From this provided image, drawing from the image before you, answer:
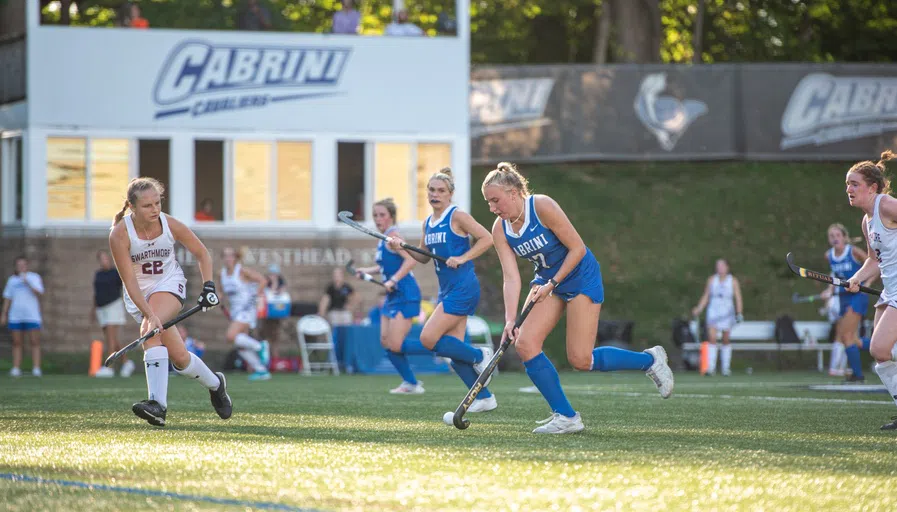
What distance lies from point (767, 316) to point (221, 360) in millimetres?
11035

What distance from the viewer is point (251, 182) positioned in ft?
79.5

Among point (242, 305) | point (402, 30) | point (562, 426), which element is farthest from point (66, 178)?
point (562, 426)

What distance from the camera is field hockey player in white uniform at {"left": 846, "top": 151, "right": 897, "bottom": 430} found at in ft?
30.1

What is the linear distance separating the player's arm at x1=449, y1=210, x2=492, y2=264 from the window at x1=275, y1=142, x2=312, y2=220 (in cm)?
1319

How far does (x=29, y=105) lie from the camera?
23.3m

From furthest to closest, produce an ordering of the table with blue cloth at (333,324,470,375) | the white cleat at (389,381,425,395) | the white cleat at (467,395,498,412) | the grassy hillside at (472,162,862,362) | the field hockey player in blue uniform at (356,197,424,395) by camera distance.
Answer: the grassy hillside at (472,162,862,362) → the table with blue cloth at (333,324,470,375) → the white cleat at (389,381,425,395) → the field hockey player in blue uniform at (356,197,424,395) → the white cleat at (467,395,498,412)

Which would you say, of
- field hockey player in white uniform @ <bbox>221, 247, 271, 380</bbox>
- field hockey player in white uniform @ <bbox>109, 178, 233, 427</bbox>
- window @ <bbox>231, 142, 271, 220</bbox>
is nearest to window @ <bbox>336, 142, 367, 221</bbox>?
window @ <bbox>231, 142, 271, 220</bbox>

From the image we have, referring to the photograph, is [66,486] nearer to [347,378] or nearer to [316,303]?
[347,378]

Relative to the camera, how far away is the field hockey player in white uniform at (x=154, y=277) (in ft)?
29.6

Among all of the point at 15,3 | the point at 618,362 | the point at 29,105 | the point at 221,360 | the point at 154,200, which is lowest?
the point at 221,360

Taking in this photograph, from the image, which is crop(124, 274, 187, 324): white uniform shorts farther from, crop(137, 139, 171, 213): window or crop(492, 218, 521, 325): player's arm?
crop(137, 139, 171, 213): window

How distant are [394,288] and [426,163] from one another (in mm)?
11337

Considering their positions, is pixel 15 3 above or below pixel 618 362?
above

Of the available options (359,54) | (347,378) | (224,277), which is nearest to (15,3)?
(359,54)
